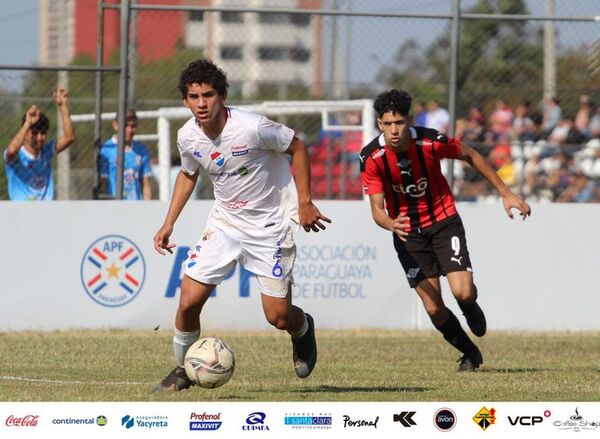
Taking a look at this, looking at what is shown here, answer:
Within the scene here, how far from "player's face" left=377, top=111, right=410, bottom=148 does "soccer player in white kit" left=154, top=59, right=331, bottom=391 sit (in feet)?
4.82

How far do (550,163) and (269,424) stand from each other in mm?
11514

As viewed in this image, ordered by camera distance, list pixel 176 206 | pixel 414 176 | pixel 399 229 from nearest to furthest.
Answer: pixel 176 206 < pixel 399 229 < pixel 414 176

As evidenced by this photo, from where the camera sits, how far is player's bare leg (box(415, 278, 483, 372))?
34.7 ft

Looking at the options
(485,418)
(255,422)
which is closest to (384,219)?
(485,418)

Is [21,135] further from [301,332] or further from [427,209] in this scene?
[301,332]

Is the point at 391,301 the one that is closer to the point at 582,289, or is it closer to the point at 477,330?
the point at 582,289

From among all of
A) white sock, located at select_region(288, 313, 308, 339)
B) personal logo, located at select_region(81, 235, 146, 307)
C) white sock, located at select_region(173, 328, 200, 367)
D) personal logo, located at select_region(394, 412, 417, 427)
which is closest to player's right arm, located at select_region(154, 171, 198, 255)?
white sock, located at select_region(173, 328, 200, 367)

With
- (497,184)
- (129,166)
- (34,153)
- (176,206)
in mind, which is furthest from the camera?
Answer: (129,166)

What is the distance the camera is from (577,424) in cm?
673

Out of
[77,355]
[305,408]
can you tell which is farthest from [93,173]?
[305,408]

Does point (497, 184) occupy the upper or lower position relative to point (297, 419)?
upper

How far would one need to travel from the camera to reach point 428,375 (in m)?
10.1

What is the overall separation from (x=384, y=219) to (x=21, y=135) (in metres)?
5.56

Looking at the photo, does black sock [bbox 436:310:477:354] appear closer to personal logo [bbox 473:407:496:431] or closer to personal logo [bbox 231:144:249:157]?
personal logo [bbox 231:144:249:157]
